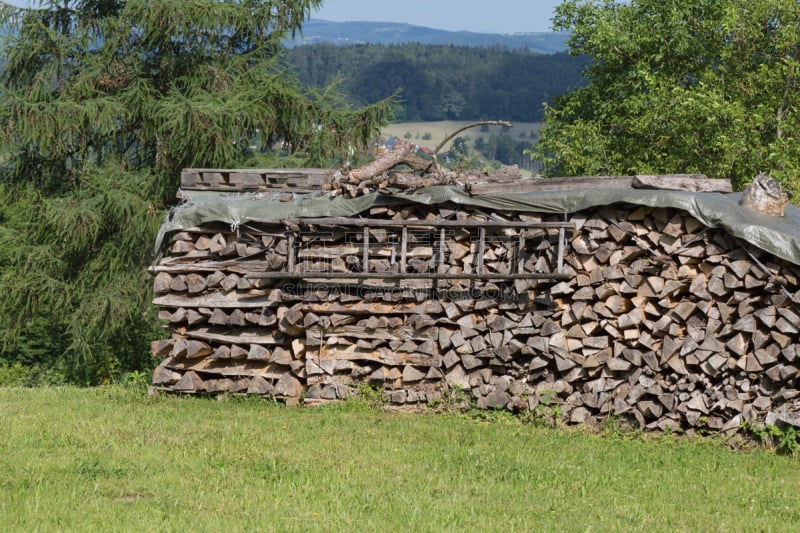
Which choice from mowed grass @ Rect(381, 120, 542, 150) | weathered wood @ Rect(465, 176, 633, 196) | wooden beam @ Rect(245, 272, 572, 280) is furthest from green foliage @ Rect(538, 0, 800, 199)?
mowed grass @ Rect(381, 120, 542, 150)

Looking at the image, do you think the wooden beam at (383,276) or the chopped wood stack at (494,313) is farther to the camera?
the wooden beam at (383,276)

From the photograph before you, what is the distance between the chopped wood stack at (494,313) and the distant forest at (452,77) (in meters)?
110

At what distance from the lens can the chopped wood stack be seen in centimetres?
902

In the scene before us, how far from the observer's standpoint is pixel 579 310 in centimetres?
961

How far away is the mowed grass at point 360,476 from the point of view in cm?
654

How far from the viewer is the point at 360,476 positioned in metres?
7.57

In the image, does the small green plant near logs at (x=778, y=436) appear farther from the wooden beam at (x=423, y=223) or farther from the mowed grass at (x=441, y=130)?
the mowed grass at (x=441, y=130)

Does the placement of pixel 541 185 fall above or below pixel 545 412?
above

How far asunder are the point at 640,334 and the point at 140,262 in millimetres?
11173

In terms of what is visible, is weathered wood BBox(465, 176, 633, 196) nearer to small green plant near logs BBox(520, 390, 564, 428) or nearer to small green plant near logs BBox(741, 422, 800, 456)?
small green plant near logs BBox(520, 390, 564, 428)

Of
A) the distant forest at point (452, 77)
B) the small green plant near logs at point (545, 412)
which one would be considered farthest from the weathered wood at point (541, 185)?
the distant forest at point (452, 77)

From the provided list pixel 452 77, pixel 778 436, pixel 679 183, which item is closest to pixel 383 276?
pixel 679 183

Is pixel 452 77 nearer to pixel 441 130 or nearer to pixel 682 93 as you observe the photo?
pixel 441 130

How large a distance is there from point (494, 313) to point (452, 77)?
141580mm
